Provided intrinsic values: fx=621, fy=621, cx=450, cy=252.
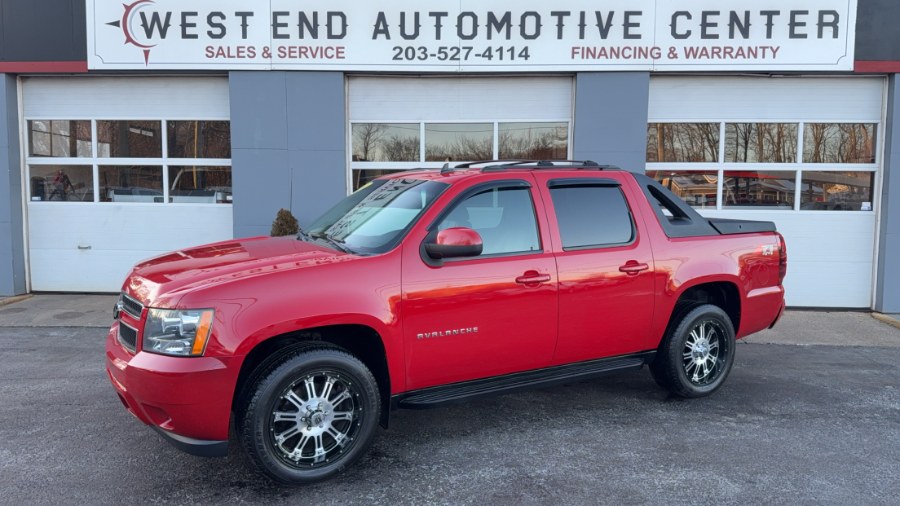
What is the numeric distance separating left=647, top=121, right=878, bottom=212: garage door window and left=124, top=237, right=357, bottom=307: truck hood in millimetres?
6509

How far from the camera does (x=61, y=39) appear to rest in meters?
9.04

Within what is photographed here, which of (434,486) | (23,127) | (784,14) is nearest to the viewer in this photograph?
(434,486)

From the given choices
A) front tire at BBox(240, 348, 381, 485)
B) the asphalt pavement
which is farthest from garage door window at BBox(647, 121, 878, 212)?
front tire at BBox(240, 348, 381, 485)

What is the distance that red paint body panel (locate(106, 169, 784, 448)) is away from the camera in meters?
3.37

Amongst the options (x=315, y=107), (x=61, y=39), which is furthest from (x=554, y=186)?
(x=61, y=39)

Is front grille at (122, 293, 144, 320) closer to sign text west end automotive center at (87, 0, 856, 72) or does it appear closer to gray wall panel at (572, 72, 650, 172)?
sign text west end automotive center at (87, 0, 856, 72)

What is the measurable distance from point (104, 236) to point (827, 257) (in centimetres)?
1088

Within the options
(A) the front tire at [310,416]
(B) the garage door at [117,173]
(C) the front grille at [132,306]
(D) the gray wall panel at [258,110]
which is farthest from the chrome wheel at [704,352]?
(B) the garage door at [117,173]

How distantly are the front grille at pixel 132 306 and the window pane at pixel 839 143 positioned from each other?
29.6 ft

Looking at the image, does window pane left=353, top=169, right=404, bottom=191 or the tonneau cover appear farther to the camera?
window pane left=353, top=169, right=404, bottom=191

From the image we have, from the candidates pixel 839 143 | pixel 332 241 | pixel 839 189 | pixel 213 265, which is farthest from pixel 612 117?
pixel 213 265

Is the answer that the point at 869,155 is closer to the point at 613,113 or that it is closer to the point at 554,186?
the point at 613,113

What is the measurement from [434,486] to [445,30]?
6881 millimetres

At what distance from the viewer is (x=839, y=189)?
9062 millimetres
